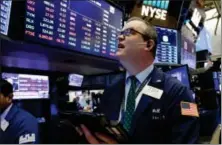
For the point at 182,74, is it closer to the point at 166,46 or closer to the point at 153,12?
the point at 166,46

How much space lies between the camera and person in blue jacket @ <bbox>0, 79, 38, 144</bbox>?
2.42 meters

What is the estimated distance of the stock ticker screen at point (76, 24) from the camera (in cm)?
248

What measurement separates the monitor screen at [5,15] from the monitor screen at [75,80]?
5.22 feet

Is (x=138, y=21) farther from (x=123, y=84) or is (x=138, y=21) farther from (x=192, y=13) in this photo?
(x=192, y=13)

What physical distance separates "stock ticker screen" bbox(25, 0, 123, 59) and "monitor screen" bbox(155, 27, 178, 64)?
1.11 m

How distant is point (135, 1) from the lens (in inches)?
197

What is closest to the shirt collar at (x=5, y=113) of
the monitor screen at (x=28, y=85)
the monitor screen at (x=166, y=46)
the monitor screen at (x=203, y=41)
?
the monitor screen at (x=28, y=85)

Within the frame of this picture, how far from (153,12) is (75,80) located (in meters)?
1.84

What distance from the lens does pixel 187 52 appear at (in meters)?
5.27

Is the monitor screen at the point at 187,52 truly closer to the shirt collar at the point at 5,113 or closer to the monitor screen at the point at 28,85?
the monitor screen at the point at 28,85

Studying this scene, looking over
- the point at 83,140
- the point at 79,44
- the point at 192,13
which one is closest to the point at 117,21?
the point at 79,44

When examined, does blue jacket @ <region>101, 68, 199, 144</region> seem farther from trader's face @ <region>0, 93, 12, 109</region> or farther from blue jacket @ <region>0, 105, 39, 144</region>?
trader's face @ <region>0, 93, 12, 109</region>

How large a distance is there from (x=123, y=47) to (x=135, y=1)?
3275 mm

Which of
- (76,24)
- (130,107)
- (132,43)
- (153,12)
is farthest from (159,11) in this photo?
(130,107)
